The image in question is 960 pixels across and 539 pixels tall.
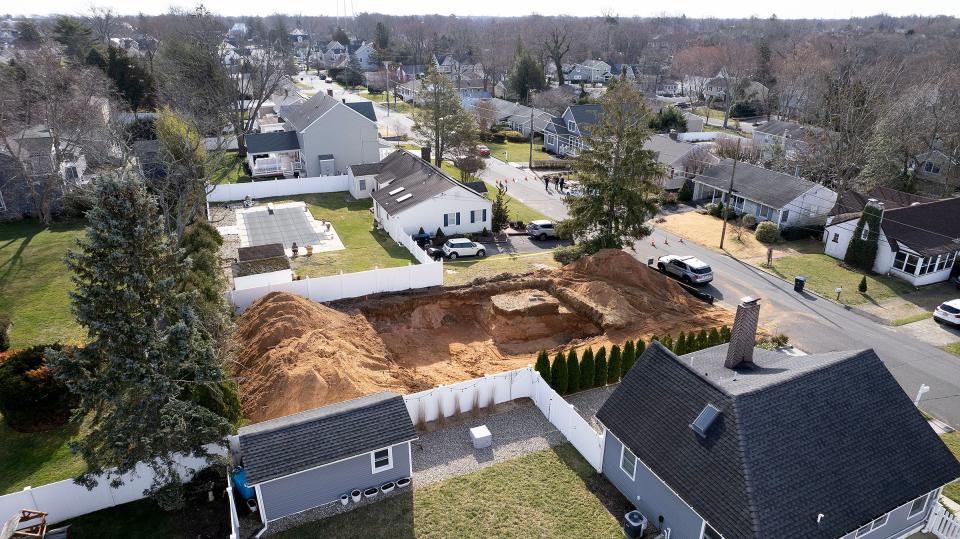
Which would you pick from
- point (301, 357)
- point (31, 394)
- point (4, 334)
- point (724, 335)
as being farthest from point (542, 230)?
point (4, 334)

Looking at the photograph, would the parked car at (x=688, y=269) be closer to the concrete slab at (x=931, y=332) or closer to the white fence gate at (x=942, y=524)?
the concrete slab at (x=931, y=332)

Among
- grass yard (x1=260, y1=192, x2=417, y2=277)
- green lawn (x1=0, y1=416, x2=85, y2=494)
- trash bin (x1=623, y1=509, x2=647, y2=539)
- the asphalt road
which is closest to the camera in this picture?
trash bin (x1=623, y1=509, x2=647, y2=539)

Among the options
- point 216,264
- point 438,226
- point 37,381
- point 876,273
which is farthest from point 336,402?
point 876,273

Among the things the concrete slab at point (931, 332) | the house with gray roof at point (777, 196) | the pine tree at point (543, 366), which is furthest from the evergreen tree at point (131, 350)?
the house with gray roof at point (777, 196)

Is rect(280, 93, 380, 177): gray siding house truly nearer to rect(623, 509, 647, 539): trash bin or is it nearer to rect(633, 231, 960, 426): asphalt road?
rect(633, 231, 960, 426): asphalt road

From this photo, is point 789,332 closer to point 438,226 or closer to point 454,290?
point 454,290

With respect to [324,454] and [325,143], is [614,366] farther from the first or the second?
[325,143]

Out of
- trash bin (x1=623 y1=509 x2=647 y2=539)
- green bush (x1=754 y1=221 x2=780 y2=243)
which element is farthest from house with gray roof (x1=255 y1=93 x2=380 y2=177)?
trash bin (x1=623 y1=509 x2=647 y2=539)
